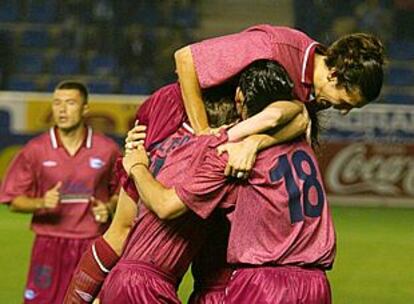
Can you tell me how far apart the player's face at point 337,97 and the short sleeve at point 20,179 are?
13.2ft

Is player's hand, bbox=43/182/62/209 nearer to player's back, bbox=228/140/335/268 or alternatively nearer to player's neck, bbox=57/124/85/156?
player's neck, bbox=57/124/85/156

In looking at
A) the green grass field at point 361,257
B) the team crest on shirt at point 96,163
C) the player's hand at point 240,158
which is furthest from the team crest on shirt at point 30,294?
the player's hand at point 240,158

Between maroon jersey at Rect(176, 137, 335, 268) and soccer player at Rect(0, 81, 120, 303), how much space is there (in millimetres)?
3710

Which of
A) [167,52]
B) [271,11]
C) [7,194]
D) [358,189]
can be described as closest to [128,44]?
[167,52]

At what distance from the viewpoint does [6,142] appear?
672 inches

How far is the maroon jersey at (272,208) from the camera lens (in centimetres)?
460

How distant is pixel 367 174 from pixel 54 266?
8.78 metres

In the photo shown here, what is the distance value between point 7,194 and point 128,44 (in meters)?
11.6

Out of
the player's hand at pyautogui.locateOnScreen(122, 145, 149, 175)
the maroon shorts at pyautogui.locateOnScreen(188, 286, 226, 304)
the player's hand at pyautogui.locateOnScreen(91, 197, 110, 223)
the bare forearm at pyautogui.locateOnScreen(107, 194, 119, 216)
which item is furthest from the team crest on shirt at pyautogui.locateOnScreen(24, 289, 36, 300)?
the player's hand at pyautogui.locateOnScreen(122, 145, 149, 175)

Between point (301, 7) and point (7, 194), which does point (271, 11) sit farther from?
point (7, 194)

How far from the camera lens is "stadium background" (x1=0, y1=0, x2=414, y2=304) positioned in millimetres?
16562

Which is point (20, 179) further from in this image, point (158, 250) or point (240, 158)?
point (240, 158)

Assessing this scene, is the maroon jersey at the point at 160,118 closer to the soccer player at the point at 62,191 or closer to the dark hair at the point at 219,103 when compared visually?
the dark hair at the point at 219,103


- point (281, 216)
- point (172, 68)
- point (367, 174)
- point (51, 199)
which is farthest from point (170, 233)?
point (172, 68)
